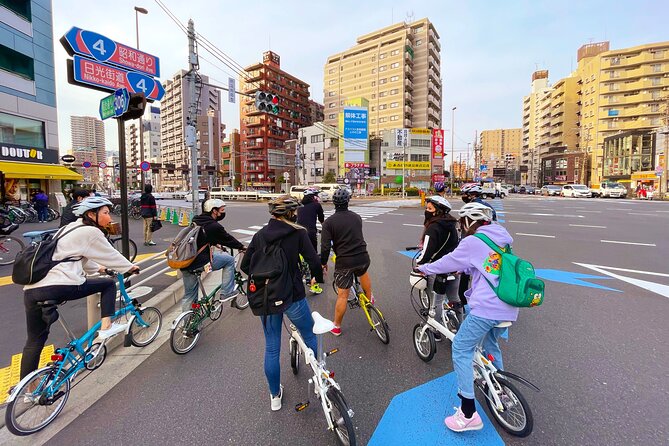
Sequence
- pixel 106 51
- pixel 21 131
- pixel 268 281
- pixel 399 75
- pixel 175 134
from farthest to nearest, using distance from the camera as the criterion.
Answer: pixel 175 134 → pixel 399 75 → pixel 21 131 → pixel 106 51 → pixel 268 281

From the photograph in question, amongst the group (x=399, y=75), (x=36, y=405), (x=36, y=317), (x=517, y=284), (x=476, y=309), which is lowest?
(x=36, y=405)

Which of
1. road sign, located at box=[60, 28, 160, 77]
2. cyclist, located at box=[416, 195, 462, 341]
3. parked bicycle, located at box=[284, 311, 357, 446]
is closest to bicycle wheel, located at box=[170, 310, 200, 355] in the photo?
parked bicycle, located at box=[284, 311, 357, 446]

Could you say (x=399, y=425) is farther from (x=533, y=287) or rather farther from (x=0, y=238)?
(x=0, y=238)

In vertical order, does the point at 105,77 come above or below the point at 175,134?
below

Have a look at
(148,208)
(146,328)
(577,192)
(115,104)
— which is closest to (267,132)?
(577,192)

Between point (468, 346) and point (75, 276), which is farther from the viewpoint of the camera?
point (75, 276)

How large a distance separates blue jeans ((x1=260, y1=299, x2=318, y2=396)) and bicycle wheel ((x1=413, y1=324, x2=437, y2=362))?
1455 mm

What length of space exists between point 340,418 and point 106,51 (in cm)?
707

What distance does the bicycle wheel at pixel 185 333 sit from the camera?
372cm

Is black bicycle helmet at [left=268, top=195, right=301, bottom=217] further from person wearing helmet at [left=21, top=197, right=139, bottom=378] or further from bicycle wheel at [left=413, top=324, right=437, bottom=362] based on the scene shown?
bicycle wheel at [left=413, top=324, right=437, bottom=362]

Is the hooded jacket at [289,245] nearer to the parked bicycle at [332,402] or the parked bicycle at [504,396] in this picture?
the parked bicycle at [332,402]

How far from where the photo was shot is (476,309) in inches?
94.3

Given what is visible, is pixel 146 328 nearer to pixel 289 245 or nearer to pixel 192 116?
pixel 289 245

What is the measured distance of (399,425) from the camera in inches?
101
